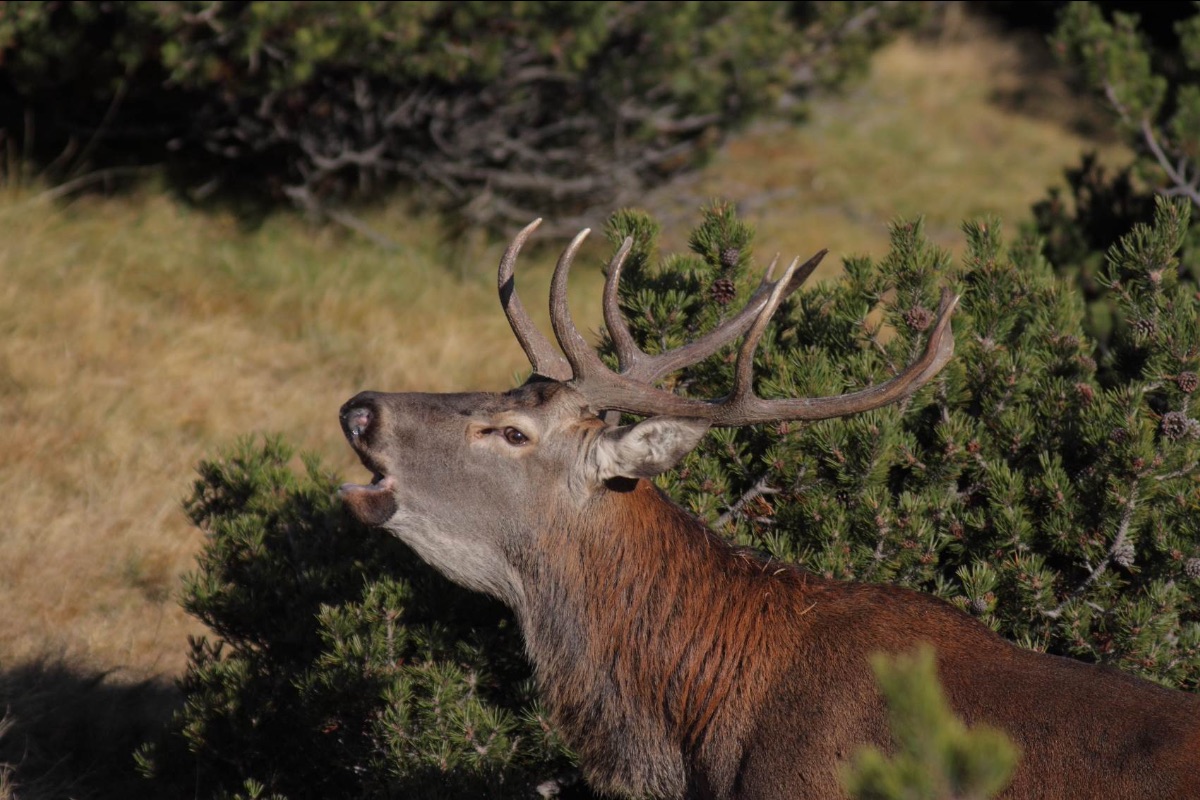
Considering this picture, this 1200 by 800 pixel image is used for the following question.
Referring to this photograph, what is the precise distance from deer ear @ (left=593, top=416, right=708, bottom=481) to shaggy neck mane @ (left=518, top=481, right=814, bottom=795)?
0.41 ft

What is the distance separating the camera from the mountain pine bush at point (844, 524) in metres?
4.22

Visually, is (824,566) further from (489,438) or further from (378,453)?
(378,453)

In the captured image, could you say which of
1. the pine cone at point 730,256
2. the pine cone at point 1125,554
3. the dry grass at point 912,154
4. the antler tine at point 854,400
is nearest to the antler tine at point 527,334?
the antler tine at point 854,400

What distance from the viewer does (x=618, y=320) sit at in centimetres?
425

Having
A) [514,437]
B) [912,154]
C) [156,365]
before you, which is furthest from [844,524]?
[912,154]

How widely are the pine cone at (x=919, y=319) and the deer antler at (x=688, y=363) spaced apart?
389mm

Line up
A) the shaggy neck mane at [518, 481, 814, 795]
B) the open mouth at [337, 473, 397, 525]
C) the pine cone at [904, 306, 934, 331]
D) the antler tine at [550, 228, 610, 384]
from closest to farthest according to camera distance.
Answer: the shaggy neck mane at [518, 481, 814, 795], the open mouth at [337, 473, 397, 525], the antler tine at [550, 228, 610, 384], the pine cone at [904, 306, 934, 331]

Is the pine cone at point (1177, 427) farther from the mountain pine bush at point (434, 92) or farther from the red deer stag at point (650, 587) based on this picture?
the mountain pine bush at point (434, 92)

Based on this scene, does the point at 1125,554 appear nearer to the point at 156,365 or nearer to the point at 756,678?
the point at 756,678

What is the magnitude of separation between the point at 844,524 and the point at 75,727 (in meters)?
3.12

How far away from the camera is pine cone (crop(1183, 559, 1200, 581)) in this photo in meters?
4.12

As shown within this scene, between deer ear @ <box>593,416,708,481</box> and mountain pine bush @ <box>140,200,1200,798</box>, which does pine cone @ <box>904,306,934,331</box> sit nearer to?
mountain pine bush @ <box>140,200,1200,798</box>

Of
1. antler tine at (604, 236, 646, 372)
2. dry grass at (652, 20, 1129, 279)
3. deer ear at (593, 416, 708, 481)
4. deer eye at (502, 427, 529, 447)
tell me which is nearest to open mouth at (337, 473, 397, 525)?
deer eye at (502, 427, 529, 447)

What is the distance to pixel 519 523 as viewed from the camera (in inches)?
161
